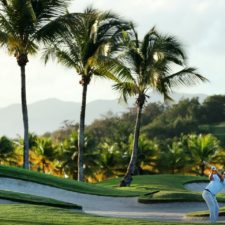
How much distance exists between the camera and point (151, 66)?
109ft

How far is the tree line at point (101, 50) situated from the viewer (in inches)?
1234

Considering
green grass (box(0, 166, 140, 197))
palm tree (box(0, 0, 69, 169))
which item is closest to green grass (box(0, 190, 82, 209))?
green grass (box(0, 166, 140, 197))

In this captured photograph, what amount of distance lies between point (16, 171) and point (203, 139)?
1175 inches

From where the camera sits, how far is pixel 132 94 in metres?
34.3

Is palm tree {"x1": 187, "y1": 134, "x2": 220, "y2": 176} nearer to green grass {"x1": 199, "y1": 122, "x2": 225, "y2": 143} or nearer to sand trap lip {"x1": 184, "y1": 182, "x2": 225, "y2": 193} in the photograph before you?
sand trap lip {"x1": 184, "y1": 182, "x2": 225, "y2": 193}

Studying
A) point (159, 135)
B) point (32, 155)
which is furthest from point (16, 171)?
point (159, 135)

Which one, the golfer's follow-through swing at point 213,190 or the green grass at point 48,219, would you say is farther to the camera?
the golfer's follow-through swing at point 213,190

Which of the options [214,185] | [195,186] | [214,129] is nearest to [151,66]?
[195,186]

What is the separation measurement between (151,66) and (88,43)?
13.7ft

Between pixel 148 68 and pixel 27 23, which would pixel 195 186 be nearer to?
pixel 148 68

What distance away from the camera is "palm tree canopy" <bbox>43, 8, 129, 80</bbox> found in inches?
1329

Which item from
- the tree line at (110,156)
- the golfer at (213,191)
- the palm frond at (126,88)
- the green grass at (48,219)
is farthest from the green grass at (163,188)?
the tree line at (110,156)

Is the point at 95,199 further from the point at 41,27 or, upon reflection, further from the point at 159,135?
the point at 159,135

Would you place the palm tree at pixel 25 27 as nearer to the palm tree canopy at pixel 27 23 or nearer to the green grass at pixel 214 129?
the palm tree canopy at pixel 27 23
